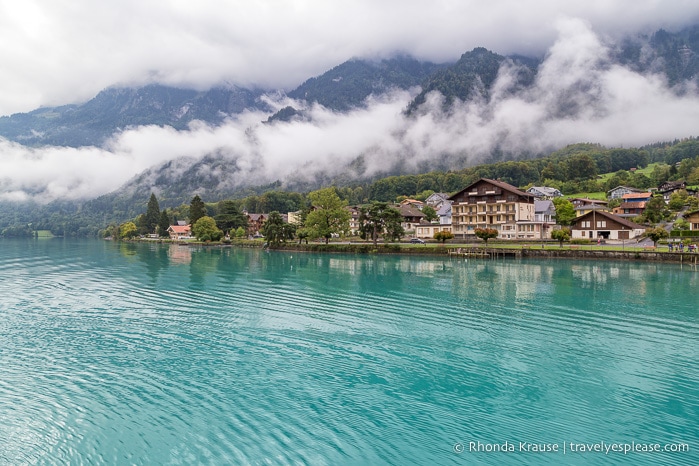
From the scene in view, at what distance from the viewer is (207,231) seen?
117938mm

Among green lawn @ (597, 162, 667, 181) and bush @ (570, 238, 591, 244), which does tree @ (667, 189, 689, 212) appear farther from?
green lawn @ (597, 162, 667, 181)

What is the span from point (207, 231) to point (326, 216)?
43445 millimetres

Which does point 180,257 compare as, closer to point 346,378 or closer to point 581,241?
point 346,378

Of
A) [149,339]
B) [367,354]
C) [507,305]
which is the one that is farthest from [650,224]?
[149,339]

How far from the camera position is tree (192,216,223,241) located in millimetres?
118062

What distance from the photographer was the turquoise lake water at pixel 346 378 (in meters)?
11.8

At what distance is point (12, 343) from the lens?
21.0 m

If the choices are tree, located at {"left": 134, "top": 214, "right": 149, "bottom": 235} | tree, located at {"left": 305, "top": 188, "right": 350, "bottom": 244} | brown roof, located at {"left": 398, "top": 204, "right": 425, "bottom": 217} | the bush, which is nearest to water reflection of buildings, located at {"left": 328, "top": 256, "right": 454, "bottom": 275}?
tree, located at {"left": 305, "top": 188, "right": 350, "bottom": 244}

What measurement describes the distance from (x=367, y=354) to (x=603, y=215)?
76.4m

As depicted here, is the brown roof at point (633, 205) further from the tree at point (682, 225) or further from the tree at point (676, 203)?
the tree at point (682, 225)

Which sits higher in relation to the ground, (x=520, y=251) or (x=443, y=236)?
(x=443, y=236)

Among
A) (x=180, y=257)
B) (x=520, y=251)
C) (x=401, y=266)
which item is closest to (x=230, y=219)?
(x=180, y=257)

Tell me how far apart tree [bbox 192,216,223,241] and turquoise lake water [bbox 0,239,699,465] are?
85.8 m

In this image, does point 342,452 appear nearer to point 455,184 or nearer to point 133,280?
point 133,280
